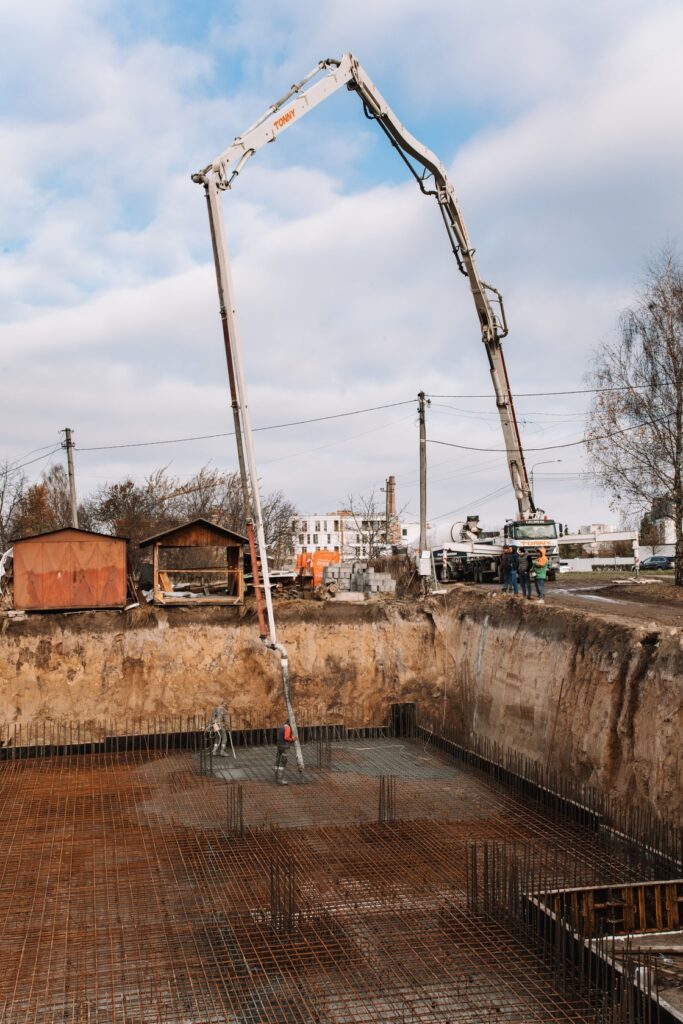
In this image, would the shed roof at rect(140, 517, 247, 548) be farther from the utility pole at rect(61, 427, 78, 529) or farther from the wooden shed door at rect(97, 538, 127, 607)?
the utility pole at rect(61, 427, 78, 529)

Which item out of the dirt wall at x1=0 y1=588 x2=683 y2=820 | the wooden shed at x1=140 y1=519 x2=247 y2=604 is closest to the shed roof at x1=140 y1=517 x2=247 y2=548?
the wooden shed at x1=140 y1=519 x2=247 y2=604

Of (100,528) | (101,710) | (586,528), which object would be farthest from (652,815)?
(586,528)

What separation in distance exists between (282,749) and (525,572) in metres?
6.27

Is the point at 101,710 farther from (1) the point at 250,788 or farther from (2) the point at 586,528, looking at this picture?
(2) the point at 586,528

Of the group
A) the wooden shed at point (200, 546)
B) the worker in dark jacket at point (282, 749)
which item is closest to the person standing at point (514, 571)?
the wooden shed at point (200, 546)

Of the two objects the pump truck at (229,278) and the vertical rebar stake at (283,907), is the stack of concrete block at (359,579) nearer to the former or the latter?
the pump truck at (229,278)

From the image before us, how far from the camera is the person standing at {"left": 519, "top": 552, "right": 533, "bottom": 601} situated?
16.4 m

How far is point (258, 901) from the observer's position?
8711mm

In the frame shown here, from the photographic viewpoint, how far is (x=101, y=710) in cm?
1698

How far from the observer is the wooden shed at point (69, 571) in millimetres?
17312

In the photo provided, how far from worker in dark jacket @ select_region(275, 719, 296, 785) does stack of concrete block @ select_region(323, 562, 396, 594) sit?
7.48 meters

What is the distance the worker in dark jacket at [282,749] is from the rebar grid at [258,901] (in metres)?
0.22

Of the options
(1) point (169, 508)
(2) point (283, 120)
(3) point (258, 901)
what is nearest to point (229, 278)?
(2) point (283, 120)

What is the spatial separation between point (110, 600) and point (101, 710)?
2.27 metres
